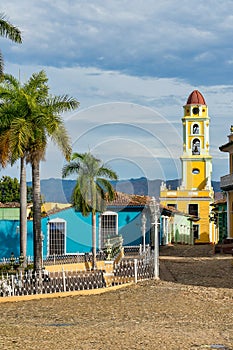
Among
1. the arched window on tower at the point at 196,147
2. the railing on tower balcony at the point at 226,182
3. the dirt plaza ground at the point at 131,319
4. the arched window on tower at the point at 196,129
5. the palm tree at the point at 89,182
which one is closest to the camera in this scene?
the dirt plaza ground at the point at 131,319

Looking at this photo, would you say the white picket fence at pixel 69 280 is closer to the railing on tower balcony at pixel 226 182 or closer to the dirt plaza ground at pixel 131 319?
the dirt plaza ground at pixel 131 319

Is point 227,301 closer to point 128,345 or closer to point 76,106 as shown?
point 128,345

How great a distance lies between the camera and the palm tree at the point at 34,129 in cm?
2178

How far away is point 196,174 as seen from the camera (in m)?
67.9

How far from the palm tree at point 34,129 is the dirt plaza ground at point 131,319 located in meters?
5.25

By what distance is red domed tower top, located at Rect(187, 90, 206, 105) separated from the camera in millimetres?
66688

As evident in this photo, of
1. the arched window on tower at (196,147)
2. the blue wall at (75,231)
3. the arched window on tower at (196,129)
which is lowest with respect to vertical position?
the blue wall at (75,231)

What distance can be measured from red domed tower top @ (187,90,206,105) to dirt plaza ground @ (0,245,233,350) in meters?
47.7

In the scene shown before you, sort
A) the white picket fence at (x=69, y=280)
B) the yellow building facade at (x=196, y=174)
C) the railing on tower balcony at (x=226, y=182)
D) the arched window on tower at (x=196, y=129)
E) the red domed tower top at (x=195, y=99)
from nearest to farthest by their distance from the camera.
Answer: the white picket fence at (x=69, y=280)
the railing on tower balcony at (x=226, y=182)
the arched window on tower at (x=196, y=129)
the yellow building facade at (x=196, y=174)
the red domed tower top at (x=195, y=99)

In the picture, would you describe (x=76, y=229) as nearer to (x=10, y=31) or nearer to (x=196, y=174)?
(x=10, y=31)

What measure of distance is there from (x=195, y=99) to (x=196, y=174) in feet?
23.6

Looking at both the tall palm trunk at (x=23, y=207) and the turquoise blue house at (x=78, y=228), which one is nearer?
the tall palm trunk at (x=23, y=207)

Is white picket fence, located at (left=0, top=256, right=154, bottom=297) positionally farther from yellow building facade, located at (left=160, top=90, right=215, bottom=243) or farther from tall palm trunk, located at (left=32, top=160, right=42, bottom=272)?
yellow building facade, located at (left=160, top=90, right=215, bottom=243)

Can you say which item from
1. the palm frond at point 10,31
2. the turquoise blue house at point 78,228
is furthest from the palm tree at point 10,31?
the turquoise blue house at point 78,228
